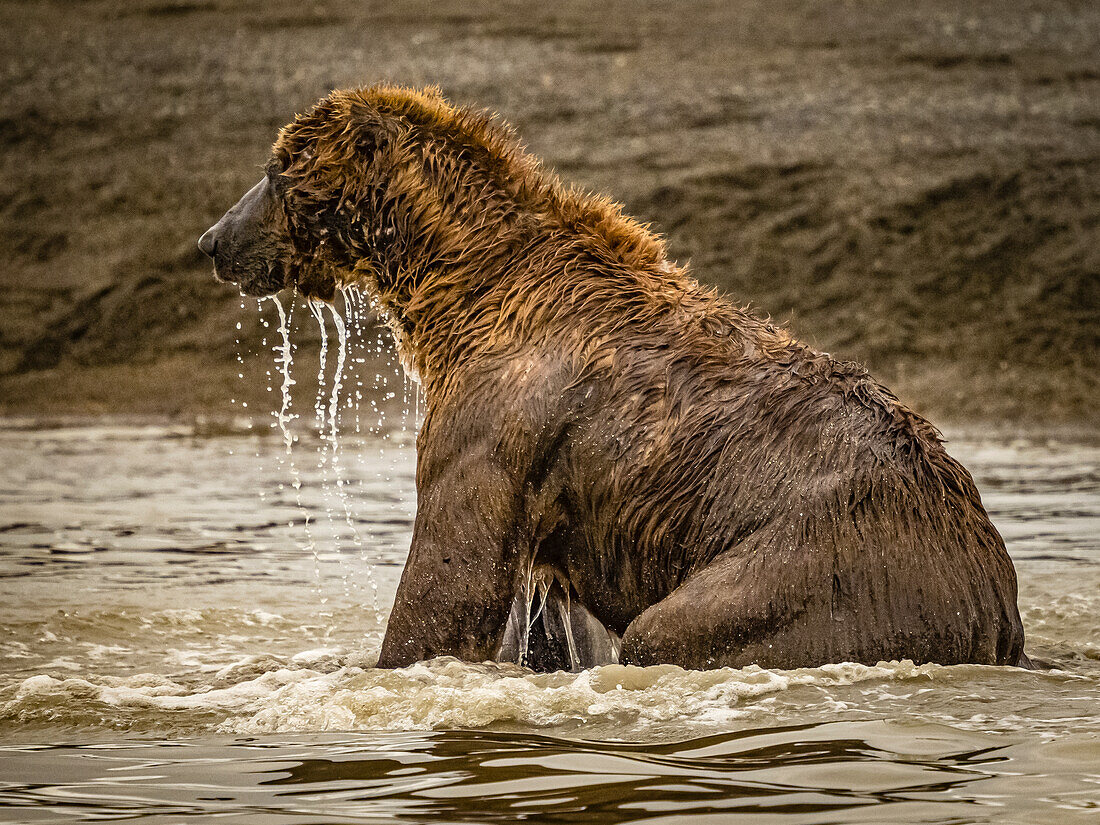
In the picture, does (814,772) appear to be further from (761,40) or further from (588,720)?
(761,40)

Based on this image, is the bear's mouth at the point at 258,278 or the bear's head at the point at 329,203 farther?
the bear's mouth at the point at 258,278

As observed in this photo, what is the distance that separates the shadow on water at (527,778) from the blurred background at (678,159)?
10.2 m

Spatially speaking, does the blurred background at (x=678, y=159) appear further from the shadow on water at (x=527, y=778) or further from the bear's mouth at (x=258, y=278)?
the shadow on water at (x=527, y=778)

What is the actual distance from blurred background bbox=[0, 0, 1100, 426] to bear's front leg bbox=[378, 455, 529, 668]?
9.39 m

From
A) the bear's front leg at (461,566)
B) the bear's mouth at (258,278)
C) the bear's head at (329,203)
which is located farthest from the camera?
the bear's mouth at (258,278)

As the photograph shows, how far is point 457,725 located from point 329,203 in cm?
214

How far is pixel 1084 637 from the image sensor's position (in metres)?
5.95

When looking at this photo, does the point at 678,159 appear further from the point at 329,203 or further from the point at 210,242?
the point at 329,203

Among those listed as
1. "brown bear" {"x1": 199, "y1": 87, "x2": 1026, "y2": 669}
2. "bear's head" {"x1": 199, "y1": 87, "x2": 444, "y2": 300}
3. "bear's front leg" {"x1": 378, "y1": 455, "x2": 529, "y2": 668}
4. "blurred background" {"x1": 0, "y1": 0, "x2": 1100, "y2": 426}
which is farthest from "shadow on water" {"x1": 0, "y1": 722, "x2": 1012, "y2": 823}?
"blurred background" {"x1": 0, "y1": 0, "x2": 1100, "y2": 426}

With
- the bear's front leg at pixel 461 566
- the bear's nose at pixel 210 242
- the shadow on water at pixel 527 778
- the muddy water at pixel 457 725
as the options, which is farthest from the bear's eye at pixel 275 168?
the shadow on water at pixel 527 778

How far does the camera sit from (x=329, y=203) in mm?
5605

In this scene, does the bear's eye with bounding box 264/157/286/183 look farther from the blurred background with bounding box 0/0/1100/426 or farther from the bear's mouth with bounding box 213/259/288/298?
the blurred background with bounding box 0/0/1100/426

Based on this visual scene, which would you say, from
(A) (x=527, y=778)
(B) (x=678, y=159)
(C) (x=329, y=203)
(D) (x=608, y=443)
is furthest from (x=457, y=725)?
(B) (x=678, y=159)

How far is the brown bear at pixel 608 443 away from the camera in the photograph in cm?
452
